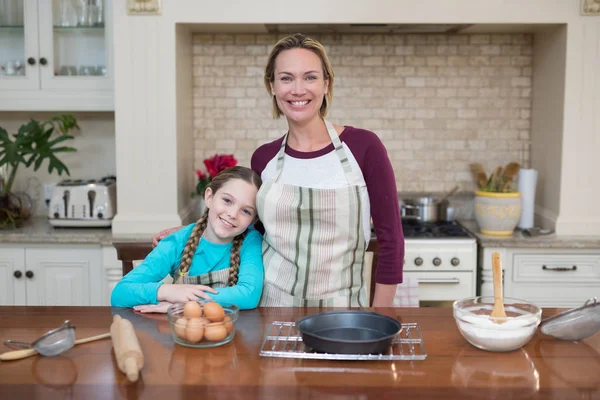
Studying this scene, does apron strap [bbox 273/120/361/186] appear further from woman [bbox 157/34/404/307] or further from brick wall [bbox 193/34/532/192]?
brick wall [bbox 193/34/532/192]

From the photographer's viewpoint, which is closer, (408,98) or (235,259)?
(235,259)

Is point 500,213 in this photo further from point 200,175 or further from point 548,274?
point 200,175

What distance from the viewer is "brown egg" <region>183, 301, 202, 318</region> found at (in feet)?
5.22

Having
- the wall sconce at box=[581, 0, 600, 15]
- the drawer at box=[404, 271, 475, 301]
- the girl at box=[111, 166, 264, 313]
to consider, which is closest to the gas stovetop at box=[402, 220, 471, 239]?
the drawer at box=[404, 271, 475, 301]

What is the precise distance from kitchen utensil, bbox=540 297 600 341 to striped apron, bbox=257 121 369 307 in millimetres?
681

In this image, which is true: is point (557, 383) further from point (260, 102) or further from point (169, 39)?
point (260, 102)

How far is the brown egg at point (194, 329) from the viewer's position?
156 centimetres

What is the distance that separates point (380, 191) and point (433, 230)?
1549mm

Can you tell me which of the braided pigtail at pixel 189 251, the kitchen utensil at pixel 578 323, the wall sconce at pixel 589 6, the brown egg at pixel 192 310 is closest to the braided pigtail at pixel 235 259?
the braided pigtail at pixel 189 251

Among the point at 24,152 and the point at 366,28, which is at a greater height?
the point at 366,28

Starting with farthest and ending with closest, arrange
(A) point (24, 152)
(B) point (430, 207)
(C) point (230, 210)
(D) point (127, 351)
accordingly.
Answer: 1. (B) point (430, 207)
2. (A) point (24, 152)
3. (C) point (230, 210)
4. (D) point (127, 351)

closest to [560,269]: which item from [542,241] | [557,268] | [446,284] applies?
[557,268]

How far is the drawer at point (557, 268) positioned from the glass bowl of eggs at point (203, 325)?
217cm

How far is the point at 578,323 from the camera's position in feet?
5.26
